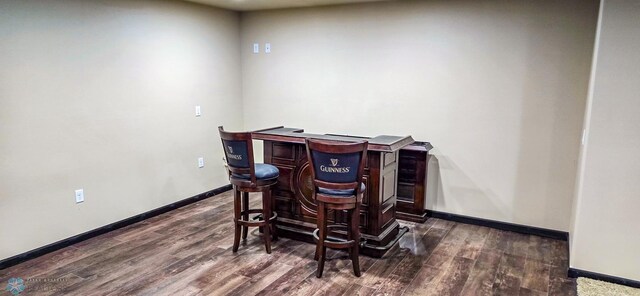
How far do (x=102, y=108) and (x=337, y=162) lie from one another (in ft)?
7.88

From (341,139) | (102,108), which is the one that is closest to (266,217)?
(341,139)

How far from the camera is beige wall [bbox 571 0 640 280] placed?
2.65 meters

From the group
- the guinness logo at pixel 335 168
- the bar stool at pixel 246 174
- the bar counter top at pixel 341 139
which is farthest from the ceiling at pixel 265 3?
the guinness logo at pixel 335 168

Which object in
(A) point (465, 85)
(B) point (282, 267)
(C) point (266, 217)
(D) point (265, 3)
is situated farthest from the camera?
(D) point (265, 3)

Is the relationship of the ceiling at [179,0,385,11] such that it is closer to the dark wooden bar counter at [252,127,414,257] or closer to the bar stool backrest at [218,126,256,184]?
the dark wooden bar counter at [252,127,414,257]

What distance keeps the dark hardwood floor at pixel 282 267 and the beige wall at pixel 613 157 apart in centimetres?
36

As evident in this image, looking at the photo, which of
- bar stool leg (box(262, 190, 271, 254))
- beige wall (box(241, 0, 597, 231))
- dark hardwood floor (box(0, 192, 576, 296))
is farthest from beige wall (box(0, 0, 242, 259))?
bar stool leg (box(262, 190, 271, 254))

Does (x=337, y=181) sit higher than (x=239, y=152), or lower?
lower

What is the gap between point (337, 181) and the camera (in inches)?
111

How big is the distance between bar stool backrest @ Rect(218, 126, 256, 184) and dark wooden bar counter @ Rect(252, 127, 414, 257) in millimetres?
365

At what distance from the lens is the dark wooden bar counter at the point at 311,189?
3.27 meters

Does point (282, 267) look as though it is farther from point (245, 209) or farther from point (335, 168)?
point (335, 168)

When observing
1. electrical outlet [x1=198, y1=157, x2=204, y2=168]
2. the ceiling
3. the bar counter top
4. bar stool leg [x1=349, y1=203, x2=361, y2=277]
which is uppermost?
the ceiling

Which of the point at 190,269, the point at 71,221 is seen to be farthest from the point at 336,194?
the point at 71,221
